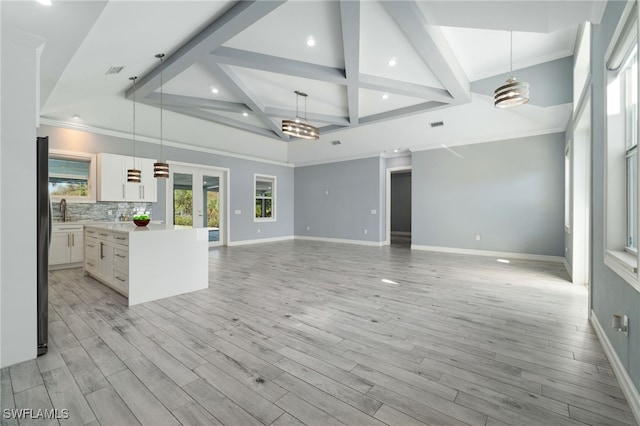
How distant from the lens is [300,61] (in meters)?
4.41

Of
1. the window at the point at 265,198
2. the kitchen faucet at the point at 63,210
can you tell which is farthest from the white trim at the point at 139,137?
the kitchen faucet at the point at 63,210

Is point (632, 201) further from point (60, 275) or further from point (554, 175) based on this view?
point (60, 275)

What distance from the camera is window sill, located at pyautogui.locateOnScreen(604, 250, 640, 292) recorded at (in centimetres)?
164

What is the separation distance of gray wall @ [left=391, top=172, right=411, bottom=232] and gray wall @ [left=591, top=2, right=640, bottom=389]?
30.8ft

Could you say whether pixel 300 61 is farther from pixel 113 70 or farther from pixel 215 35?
pixel 113 70

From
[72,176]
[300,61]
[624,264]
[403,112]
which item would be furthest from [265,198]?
[624,264]

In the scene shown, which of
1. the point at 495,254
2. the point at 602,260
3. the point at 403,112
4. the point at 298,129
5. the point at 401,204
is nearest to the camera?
the point at 602,260

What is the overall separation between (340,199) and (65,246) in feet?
23.8

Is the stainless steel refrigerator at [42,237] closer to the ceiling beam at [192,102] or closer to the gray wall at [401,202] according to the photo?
the ceiling beam at [192,102]

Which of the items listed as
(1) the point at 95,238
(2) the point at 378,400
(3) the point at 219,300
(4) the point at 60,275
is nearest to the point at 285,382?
(2) the point at 378,400

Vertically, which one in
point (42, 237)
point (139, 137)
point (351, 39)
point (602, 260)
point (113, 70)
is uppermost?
point (351, 39)

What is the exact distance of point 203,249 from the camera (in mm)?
4016

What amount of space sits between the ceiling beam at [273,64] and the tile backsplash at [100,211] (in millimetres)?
4350

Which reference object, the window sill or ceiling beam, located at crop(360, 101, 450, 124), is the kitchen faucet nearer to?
ceiling beam, located at crop(360, 101, 450, 124)
